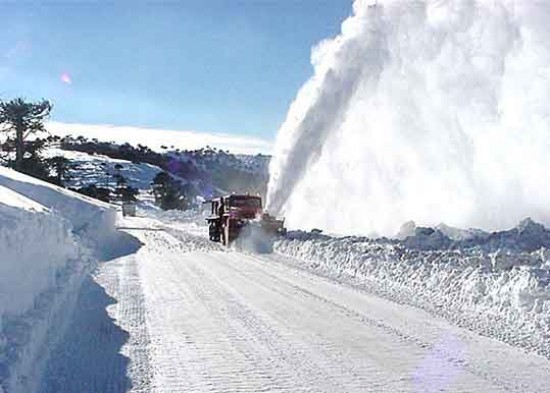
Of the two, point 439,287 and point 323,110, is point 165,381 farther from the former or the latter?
point 323,110

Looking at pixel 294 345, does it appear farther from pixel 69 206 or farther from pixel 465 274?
pixel 69 206

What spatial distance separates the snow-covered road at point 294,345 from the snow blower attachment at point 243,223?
35.7 ft

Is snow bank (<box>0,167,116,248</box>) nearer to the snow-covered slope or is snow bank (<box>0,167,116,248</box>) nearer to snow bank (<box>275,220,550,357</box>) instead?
snow bank (<box>275,220,550,357</box>)

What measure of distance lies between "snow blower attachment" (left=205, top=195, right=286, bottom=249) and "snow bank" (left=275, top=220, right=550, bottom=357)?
Answer: 3.78 metres

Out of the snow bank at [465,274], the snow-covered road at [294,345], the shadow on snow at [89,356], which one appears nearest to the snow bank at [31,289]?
the shadow on snow at [89,356]

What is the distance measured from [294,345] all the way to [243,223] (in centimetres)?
1851

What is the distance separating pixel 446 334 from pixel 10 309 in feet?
18.5

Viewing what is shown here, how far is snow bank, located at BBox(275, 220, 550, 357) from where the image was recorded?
1008cm

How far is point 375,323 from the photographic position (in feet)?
33.1

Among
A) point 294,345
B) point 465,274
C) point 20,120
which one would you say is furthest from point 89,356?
point 20,120

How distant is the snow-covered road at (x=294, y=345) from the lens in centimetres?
691

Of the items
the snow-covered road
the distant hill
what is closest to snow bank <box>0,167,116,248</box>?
the snow-covered road

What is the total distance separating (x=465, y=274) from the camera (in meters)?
13.0

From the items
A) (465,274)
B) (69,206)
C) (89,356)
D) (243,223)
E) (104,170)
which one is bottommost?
(89,356)
